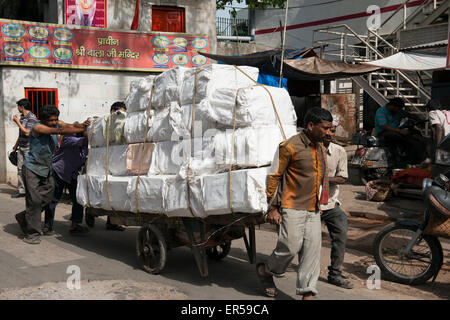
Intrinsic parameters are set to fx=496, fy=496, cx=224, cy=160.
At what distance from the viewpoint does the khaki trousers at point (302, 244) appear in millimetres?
4172

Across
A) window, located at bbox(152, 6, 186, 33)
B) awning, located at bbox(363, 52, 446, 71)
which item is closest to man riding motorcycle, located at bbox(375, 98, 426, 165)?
awning, located at bbox(363, 52, 446, 71)

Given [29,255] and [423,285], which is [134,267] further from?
[423,285]

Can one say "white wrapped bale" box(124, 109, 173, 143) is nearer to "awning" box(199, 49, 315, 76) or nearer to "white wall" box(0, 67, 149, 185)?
"awning" box(199, 49, 315, 76)

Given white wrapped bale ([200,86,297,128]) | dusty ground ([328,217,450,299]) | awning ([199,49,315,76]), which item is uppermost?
awning ([199,49,315,76])

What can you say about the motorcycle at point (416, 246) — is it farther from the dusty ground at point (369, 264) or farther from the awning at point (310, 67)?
the awning at point (310, 67)

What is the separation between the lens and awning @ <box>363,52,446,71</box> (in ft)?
30.1

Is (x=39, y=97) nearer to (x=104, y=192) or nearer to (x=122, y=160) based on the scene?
(x=104, y=192)

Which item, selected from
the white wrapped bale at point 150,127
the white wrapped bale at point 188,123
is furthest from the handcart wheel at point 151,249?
the white wrapped bale at point 188,123

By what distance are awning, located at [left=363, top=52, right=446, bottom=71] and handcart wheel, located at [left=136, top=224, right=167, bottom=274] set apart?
6.12 meters

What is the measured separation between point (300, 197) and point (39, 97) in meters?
10.1

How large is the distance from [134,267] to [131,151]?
1.29m

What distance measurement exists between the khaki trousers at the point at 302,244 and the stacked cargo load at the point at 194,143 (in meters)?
0.29

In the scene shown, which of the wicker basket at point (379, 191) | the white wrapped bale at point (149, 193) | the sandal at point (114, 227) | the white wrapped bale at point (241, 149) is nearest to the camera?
the white wrapped bale at point (241, 149)

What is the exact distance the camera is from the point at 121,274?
522 centimetres
